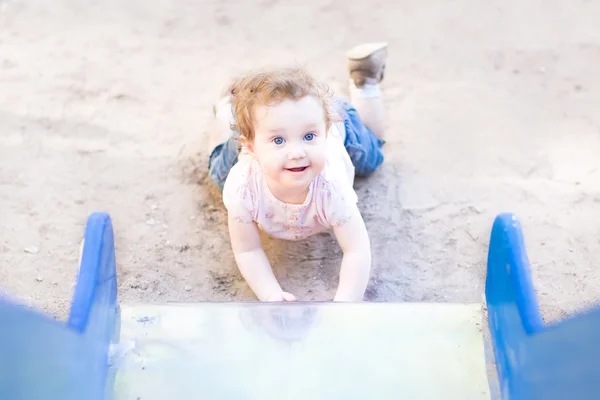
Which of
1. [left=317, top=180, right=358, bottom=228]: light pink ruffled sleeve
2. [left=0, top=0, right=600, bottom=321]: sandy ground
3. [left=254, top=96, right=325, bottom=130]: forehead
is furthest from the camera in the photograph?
[left=0, top=0, right=600, bottom=321]: sandy ground

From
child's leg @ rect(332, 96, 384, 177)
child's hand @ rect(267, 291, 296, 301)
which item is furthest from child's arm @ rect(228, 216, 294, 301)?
child's leg @ rect(332, 96, 384, 177)

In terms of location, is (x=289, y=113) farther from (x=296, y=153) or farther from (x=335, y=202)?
(x=335, y=202)

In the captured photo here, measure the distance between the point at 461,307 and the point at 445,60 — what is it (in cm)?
75

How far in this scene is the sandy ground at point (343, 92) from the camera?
1.22 metres

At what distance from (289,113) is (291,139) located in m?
0.03

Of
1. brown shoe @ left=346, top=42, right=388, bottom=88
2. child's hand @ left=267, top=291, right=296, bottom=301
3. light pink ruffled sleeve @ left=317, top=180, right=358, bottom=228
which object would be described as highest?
brown shoe @ left=346, top=42, right=388, bottom=88

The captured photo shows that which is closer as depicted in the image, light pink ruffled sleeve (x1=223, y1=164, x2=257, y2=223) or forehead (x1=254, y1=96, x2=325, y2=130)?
forehead (x1=254, y1=96, x2=325, y2=130)

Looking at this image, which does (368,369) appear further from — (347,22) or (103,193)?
(347,22)

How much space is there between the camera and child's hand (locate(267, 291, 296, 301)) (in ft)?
3.61

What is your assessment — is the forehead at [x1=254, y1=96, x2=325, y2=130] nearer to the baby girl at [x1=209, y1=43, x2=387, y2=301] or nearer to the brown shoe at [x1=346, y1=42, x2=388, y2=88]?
the baby girl at [x1=209, y1=43, x2=387, y2=301]

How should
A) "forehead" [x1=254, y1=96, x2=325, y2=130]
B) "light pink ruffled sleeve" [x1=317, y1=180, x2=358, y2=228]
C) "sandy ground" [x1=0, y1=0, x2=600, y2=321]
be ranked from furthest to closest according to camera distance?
"sandy ground" [x1=0, y1=0, x2=600, y2=321] < "light pink ruffled sleeve" [x1=317, y1=180, x2=358, y2=228] < "forehead" [x1=254, y1=96, x2=325, y2=130]

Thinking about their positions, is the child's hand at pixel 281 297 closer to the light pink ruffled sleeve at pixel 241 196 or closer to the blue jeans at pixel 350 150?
the light pink ruffled sleeve at pixel 241 196

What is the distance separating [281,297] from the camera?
110cm

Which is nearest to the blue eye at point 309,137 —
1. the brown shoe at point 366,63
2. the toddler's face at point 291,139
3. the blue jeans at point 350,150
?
the toddler's face at point 291,139
